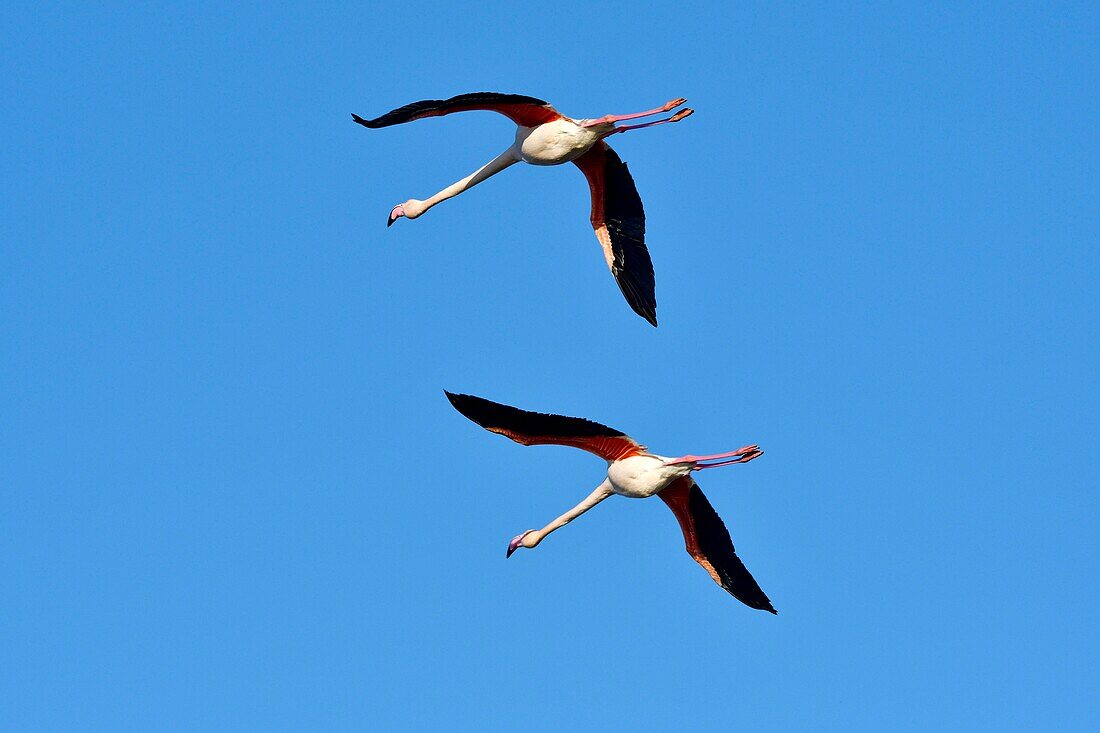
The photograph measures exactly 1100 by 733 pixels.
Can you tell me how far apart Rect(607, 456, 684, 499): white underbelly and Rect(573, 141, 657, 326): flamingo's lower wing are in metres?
2.99

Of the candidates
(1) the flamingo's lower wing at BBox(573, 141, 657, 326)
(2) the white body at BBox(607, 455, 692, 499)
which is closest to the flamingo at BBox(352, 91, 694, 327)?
(1) the flamingo's lower wing at BBox(573, 141, 657, 326)

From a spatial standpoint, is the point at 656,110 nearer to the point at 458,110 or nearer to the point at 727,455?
the point at 458,110

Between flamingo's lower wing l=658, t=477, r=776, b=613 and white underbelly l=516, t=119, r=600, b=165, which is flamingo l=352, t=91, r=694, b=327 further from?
flamingo's lower wing l=658, t=477, r=776, b=613

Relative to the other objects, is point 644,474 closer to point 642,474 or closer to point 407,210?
point 642,474

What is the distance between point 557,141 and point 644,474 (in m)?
4.94

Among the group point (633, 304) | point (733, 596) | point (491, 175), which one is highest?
point (491, 175)

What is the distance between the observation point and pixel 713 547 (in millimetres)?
35188

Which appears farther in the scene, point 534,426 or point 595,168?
point 595,168

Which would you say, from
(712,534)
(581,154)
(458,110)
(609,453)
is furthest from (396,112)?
(712,534)

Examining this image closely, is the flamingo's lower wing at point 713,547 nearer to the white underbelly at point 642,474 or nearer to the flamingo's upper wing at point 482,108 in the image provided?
the white underbelly at point 642,474

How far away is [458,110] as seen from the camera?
32.6m

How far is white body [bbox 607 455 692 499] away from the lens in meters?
33.4

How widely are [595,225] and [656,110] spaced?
3136mm

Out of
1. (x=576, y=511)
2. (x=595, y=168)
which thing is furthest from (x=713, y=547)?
(x=595, y=168)
